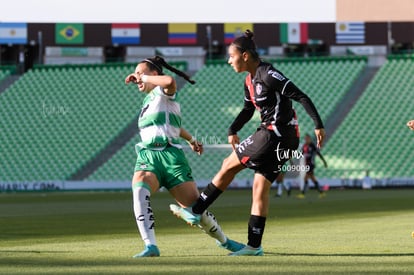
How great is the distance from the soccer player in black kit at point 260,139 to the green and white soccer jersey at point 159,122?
62 cm

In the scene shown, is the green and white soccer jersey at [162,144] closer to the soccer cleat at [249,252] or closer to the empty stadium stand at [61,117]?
the soccer cleat at [249,252]

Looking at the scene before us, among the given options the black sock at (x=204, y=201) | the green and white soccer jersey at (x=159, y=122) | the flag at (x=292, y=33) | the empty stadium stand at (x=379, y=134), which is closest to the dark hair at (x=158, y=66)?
the green and white soccer jersey at (x=159, y=122)

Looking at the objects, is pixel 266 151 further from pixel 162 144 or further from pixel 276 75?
pixel 162 144

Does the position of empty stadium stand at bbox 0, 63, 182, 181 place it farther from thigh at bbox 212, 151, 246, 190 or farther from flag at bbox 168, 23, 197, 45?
thigh at bbox 212, 151, 246, 190

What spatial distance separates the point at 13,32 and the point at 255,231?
146 feet

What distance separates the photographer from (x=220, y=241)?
30.4 ft

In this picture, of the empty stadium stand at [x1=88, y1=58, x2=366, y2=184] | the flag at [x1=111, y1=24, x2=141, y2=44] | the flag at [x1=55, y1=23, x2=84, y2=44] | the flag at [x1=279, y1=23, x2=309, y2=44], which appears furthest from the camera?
the flag at [x1=111, y1=24, x2=141, y2=44]

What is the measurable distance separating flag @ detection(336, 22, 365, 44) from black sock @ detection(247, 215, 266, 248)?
43314mm

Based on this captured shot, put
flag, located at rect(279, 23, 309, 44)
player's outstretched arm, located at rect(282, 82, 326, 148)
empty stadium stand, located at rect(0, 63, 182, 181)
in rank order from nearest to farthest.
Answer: player's outstretched arm, located at rect(282, 82, 326, 148)
empty stadium stand, located at rect(0, 63, 182, 181)
flag, located at rect(279, 23, 309, 44)

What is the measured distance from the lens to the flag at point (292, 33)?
50750 mm

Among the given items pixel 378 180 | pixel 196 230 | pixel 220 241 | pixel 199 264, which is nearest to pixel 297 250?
pixel 220 241

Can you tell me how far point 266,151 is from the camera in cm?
891

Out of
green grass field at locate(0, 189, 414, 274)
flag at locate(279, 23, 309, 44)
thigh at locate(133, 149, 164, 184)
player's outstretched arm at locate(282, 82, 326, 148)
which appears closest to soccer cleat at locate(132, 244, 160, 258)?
green grass field at locate(0, 189, 414, 274)

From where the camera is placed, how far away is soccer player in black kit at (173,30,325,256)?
889 cm
